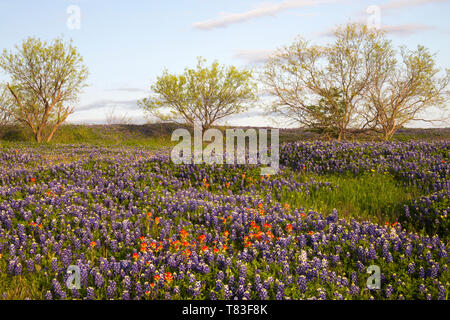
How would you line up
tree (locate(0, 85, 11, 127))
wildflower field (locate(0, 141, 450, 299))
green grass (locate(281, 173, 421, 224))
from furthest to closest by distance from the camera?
1. tree (locate(0, 85, 11, 127))
2. green grass (locate(281, 173, 421, 224))
3. wildflower field (locate(0, 141, 450, 299))

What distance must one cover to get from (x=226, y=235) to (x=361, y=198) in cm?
461

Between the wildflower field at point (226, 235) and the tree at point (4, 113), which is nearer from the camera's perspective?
the wildflower field at point (226, 235)

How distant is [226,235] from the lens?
5.99 meters

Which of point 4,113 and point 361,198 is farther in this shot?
point 4,113

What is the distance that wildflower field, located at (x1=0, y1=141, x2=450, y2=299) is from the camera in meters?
4.71

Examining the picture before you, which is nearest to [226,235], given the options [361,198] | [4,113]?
[361,198]

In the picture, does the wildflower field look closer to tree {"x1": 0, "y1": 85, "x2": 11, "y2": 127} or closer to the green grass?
the green grass

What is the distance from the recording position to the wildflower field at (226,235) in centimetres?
471

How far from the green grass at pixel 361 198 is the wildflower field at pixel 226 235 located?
0.04 meters

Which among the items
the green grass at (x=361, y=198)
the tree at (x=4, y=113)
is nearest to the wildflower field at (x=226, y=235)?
the green grass at (x=361, y=198)

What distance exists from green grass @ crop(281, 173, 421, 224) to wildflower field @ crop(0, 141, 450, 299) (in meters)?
0.04

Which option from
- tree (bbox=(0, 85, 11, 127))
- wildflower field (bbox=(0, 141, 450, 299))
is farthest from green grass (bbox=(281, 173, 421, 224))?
tree (bbox=(0, 85, 11, 127))

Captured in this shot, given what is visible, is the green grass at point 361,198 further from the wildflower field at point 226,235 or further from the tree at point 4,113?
the tree at point 4,113

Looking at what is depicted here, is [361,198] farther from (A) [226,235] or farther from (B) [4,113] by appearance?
(B) [4,113]
